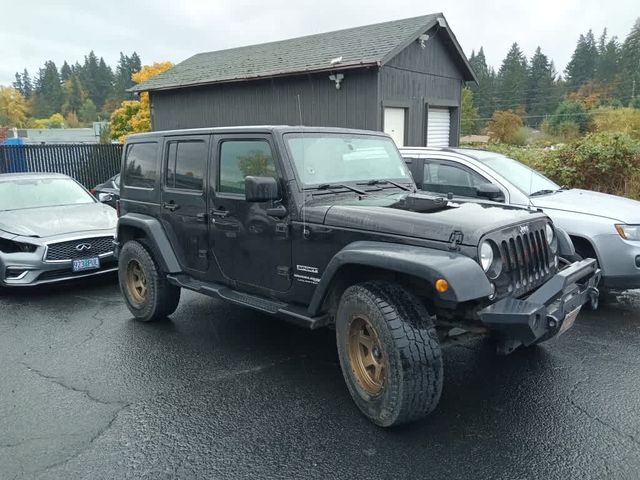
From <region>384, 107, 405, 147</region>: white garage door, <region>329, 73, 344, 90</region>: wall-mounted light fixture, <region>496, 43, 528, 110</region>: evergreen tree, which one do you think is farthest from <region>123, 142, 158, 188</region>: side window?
<region>496, 43, 528, 110</region>: evergreen tree

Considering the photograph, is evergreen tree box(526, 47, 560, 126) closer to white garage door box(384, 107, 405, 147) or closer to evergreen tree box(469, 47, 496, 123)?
evergreen tree box(469, 47, 496, 123)

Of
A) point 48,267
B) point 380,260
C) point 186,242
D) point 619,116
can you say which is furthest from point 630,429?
point 619,116

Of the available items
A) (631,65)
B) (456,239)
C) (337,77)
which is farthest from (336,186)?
(631,65)

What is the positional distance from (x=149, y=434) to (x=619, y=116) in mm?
30245

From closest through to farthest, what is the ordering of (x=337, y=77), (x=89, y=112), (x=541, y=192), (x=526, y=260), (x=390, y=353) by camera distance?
(x=390, y=353), (x=526, y=260), (x=541, y=192), (x=337, y=77), (x=89, y=112)

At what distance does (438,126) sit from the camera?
1636 centimetres

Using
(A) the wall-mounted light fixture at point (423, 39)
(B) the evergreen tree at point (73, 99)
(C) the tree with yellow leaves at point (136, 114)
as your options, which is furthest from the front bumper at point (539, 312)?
(B) the evergreen tree at point (73, 99)

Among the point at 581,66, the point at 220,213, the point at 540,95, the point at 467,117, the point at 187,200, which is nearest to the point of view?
the point at 220,213

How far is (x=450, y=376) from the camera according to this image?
412 centimetres

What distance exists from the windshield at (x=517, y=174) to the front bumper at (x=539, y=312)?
9.18ft

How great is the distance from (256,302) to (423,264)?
171cm

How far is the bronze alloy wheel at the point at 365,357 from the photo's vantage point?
3.33 m

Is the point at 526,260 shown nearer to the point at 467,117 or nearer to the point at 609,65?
the point at 467,117

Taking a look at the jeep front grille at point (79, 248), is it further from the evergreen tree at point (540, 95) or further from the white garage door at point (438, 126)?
the evergreen tree at point (540, 95)
